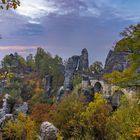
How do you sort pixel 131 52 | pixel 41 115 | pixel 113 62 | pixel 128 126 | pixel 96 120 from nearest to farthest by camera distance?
pixel 131 52 → pixel 128 126 → pixel 96 120 → pixel 41 115 → pixel 113 62

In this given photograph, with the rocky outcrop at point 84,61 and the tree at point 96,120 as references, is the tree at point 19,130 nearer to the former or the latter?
the tree at point 96,120

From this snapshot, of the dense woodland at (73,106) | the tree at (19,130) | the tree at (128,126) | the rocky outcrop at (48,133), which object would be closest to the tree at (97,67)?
the dense woodland at (73,106)

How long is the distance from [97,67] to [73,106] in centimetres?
5091

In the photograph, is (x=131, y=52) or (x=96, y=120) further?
(x=96, y=120)

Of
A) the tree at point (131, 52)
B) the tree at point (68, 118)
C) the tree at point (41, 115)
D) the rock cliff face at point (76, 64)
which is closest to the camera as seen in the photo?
the tree at point (131, 52)

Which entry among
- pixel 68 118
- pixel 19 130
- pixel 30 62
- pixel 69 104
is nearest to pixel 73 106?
pixel 69 104

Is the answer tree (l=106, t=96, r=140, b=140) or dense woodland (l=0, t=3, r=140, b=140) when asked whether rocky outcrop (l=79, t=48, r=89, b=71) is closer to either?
dense woodland (l=0, t=3, r=140, b=140)

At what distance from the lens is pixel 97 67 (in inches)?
3725

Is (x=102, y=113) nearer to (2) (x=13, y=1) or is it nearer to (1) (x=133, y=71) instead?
(1) (x=133, y=71)

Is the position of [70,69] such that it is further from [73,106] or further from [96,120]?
[96,120]

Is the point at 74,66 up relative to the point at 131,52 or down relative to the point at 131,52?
up

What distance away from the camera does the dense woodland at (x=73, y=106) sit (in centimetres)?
1898

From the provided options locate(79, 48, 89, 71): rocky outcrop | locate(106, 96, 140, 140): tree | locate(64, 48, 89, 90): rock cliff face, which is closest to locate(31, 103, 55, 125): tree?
locate(106, 96, 140, 140): tree

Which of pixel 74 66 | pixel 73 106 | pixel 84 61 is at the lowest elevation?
pixel 73 106
